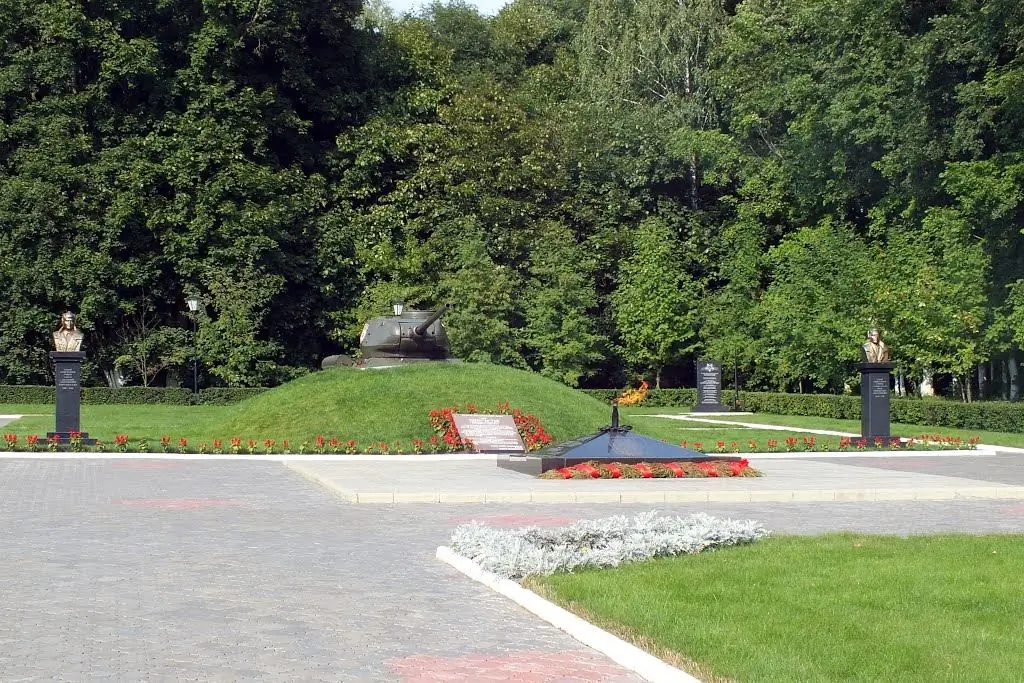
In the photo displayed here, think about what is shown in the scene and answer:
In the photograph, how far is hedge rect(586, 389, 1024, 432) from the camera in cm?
3453

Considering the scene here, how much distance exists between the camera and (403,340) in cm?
3484

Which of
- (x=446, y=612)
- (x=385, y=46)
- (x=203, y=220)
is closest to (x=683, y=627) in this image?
(x=446, y=612)

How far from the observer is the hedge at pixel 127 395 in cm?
4803

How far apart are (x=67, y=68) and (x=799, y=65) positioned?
26323 millimetres

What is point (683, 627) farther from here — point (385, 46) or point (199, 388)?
point (385, 46)

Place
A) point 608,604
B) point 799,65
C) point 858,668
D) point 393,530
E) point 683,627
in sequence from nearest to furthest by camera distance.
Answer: point 858,668 < point 683,627 < point 608,604 < point 393,530 < point 799,65

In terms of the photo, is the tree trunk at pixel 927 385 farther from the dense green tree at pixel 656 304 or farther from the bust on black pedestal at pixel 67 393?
the bust on black pedestal at pixel 67 393

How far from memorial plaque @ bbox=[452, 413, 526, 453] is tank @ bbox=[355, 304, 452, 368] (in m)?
6.35

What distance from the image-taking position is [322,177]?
55.7 meters

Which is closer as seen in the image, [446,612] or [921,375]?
A: [446,612]

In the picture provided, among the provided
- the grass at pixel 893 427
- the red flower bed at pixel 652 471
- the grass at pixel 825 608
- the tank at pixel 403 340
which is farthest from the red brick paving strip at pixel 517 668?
the tank at pixel 403 340

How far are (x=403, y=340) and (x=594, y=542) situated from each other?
23944 mm

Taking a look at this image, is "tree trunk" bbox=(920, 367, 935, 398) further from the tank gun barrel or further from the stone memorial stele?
the tank gun barrel

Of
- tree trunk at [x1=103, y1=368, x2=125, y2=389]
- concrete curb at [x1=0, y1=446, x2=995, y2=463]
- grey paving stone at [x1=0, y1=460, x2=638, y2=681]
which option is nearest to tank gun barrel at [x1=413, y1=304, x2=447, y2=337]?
concrete curb at [x1=0, y1=446, x2=995, y2=463]
